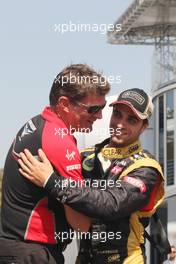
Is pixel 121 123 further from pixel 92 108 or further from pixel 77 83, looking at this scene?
pixel 77 83

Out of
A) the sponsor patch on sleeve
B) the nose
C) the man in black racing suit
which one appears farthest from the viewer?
the nose

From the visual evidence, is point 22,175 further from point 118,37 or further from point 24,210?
point 118,37

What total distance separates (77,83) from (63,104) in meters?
0.13

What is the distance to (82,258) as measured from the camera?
12.3 feet

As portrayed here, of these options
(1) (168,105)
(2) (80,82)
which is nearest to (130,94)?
(2) (80,82)

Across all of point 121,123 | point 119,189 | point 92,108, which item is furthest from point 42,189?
point 121,123

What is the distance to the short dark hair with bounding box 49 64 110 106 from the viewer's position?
11.5 ft

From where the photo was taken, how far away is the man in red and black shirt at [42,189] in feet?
10.9

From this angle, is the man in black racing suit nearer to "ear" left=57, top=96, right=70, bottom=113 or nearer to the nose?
the nose

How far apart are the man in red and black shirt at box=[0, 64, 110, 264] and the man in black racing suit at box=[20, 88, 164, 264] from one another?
2.6 inches

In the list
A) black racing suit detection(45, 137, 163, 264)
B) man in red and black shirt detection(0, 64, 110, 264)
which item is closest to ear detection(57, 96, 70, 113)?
man in red and black shirt detection(0, 64, 110, 264)

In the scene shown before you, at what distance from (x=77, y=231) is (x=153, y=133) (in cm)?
2465

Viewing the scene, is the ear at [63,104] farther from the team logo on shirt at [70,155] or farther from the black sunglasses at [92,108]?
the team logo on shirt at [70,155]

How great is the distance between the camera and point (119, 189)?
343 centimetres
